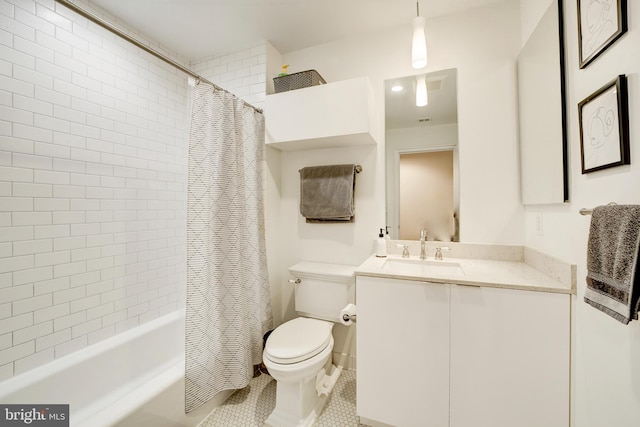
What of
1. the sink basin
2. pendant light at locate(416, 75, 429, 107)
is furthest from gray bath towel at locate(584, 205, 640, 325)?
pendant light at locate(416, 75, 429, 107)

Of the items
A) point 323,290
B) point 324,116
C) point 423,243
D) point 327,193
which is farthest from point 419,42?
point 323,290

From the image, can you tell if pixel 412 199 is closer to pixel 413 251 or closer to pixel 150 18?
pixel 413 251

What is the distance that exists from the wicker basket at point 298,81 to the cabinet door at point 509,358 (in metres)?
1.62

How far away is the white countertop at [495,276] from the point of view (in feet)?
3.63

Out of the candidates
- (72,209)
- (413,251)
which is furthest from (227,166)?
(413,251)

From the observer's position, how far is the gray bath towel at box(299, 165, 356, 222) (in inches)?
74.2

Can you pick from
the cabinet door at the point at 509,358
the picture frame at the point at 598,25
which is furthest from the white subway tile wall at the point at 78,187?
the picture frame at the point at 598,25

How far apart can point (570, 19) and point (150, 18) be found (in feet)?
8.05

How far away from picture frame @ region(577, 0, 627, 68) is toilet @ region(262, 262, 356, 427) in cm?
154

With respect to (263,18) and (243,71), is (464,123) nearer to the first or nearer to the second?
(263,18)

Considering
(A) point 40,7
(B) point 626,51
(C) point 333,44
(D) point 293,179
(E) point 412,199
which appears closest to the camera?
(B) point 626,51

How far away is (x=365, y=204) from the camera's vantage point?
6.40 feet

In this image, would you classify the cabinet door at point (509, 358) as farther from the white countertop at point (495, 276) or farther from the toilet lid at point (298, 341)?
the toilet lid at point (298, 341)

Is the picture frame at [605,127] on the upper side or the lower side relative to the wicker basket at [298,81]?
lower
